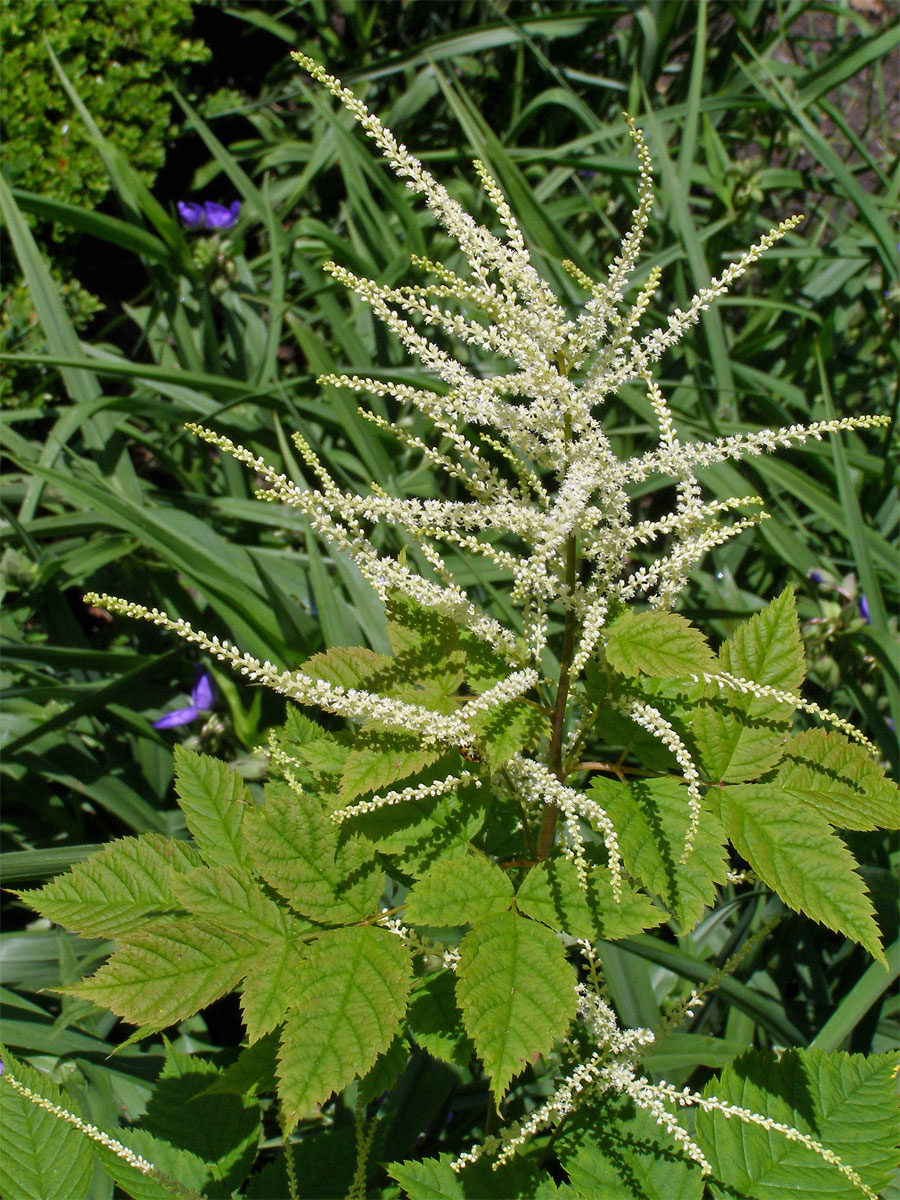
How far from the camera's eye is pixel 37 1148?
133 centimetres

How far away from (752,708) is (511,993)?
0.49m

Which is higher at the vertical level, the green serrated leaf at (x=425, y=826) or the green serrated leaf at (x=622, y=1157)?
the green serrated leaf at (x=425, y=826)

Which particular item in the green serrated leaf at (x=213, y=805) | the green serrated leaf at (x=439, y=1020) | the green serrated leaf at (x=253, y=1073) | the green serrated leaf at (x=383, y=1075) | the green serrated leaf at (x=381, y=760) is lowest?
the green serrated leaf at (x=383, y=1075)

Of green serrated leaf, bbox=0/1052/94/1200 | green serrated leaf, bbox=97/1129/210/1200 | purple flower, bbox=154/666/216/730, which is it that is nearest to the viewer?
green serrated leaf, bbox=0/1052/94/1200

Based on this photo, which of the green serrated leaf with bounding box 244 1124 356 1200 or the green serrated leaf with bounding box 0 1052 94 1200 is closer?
the green serrated leaf with bounding box 0 1052 94 1200

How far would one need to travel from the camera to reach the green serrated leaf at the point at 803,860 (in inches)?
40.7

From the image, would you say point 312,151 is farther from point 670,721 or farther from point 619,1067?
point 619,1067

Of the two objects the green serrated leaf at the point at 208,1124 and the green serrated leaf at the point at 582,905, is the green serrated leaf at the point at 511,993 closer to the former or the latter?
the green serrated leaf at the point at 582,905

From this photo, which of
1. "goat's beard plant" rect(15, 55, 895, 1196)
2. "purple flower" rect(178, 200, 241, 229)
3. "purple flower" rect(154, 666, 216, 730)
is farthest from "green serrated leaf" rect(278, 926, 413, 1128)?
"purple flower" rect(178, 200, 241, 229)

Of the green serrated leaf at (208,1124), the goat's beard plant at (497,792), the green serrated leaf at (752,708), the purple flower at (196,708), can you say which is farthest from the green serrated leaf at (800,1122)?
the purple flower at (196,708)

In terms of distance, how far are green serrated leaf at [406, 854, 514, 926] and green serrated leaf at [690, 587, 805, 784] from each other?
1.00 feet

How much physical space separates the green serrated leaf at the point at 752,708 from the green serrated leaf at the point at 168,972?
0.61 metres

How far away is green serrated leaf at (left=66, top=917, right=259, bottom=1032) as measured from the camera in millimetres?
1015

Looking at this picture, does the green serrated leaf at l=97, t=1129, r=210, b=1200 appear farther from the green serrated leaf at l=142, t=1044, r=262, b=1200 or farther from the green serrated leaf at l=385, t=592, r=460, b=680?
the green serrated leaf at l=385, t=592, r=460, b=680
